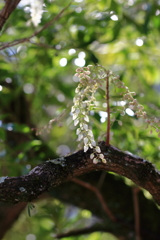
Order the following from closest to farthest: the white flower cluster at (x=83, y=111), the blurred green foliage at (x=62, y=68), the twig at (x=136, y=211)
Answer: the white flower cluster at (x=83, y=111), the blurred green foliage at (x=62, y=68), the twig at (x=136, y=211)

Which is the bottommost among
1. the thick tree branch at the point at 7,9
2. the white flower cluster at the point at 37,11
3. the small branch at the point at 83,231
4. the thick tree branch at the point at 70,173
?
the thick tree branch at the point at 70,173

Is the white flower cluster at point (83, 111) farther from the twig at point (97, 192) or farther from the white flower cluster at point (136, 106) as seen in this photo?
the twig at point (97, 192)

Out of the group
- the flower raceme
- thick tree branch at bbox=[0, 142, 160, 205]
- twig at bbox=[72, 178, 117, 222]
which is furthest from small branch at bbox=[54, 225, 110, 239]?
the flower raceme

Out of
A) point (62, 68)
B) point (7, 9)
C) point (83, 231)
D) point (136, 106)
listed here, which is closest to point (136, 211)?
point (83, 231)

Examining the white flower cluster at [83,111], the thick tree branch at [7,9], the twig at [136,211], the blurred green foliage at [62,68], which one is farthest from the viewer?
the twig at [136,211]

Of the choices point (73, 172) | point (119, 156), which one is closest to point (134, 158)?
point (119, 156)

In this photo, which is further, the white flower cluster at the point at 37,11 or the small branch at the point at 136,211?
the small branch at the point at 136,211

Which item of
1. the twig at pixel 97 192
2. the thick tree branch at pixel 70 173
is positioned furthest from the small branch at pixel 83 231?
the thick tree branch at pixel 70 173
